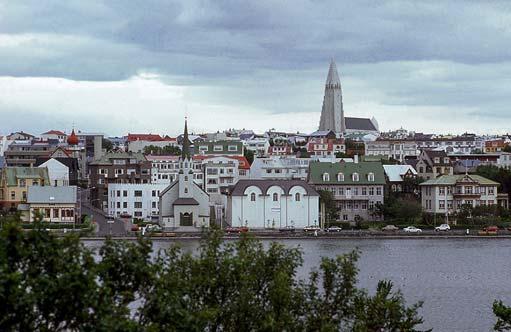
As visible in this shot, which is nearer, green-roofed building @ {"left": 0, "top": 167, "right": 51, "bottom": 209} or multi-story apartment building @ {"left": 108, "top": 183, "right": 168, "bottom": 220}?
green-roofed building @ {"left": 0, "top": 167, "right": 51, "bottom": 209}

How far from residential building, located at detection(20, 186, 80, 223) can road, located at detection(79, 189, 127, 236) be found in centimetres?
134

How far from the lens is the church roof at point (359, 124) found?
13643 centimetres

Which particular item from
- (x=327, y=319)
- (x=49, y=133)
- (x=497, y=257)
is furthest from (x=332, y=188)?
(x=49, y=133)

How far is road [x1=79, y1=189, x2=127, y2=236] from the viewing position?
50750mm

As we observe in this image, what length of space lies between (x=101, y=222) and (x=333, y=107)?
257 feet

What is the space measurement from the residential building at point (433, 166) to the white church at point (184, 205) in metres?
18.7

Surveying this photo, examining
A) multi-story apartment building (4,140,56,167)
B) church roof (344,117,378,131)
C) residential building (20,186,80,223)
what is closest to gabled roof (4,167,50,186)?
residential building (20,186,80,223)

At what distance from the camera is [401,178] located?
6388 centimetres

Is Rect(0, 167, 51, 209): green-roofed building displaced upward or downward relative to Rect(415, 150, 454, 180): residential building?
downward

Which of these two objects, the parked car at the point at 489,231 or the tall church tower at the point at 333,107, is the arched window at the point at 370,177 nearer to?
the parked car at the point at 489,231

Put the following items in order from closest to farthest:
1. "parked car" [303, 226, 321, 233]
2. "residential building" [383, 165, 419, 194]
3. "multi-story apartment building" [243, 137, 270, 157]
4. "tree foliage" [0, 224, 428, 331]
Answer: "tree foliage" [0, 224, 428, 331]
"parked car" [303, 226, 321, 233]
"residential building" [383, 165, 419, 194]
"multi-story apartment building" [243, 137, 270, 157]

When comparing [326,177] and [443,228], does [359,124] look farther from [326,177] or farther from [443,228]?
[443,228]

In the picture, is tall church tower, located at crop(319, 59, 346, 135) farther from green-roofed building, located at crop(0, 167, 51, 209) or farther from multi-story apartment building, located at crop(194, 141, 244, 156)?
green-roofed building, located at crop(0, 167, 51, 209)

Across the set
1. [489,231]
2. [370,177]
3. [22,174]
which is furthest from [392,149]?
[22,174]
